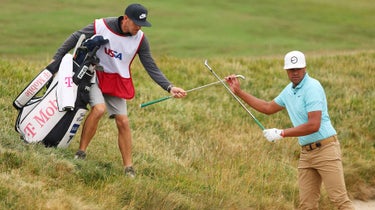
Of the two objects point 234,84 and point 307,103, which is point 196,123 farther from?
point 307,103

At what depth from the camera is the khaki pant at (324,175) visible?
8906 mm

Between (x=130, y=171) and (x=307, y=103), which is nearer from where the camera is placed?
(x=307, y=103)

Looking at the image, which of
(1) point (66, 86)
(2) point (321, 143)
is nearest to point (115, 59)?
(1) point (66, 86)

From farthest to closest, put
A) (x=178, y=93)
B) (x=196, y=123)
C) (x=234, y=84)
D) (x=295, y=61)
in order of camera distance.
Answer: (x=196, y=123) → (x=234, y=84) → (x=178, y=93) → (x=295, y=61)

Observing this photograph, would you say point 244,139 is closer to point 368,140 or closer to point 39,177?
point 368,140

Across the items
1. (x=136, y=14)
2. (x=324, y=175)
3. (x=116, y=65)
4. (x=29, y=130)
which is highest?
(x=136, y=14)

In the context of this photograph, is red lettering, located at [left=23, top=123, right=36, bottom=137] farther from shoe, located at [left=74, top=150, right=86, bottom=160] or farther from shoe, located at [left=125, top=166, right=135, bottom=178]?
shoe, located at [left=125, top=166, right=135, bottom=178]

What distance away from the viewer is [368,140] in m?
13.5

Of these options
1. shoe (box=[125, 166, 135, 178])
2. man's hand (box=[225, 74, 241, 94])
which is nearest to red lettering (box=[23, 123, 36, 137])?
shoe (box=[125, 166, 135, 178])

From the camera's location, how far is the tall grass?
27.2ft

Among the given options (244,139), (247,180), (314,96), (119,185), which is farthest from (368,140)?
(119,185)

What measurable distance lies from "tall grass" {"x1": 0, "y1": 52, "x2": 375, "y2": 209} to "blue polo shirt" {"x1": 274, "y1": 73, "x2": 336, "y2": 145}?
4.14 feet

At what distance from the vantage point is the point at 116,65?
29.9 feet

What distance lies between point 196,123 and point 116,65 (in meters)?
4.07
